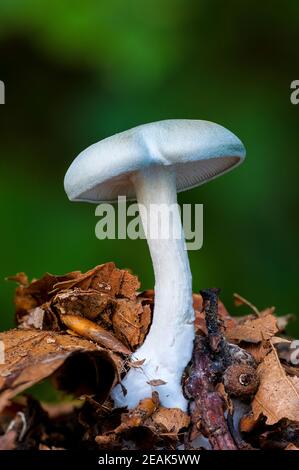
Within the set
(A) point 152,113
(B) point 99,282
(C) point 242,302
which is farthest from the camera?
(A) point 152,113

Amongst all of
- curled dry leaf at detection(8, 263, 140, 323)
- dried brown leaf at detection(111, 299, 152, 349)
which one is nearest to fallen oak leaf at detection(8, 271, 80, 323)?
curled dry leaf at detection(8, 263, 140, 323)

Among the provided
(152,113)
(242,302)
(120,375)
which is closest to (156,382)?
(120,375)

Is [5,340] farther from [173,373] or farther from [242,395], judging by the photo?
[242,395]

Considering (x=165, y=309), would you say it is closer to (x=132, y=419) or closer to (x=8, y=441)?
(x=132, y=419)

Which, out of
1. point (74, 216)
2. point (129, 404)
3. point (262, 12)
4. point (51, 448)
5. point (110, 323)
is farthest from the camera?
point (262, 12)

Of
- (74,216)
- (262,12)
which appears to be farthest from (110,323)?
(262,12)

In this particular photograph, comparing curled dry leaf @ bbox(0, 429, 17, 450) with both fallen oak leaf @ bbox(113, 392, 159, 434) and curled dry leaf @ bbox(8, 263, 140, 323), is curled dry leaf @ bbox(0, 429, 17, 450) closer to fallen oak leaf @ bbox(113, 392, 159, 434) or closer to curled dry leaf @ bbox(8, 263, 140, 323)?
fallen oak leaf @ bbox(113, 392, 159, 434)

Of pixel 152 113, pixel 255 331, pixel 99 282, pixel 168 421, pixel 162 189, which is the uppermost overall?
pixel 152 113
